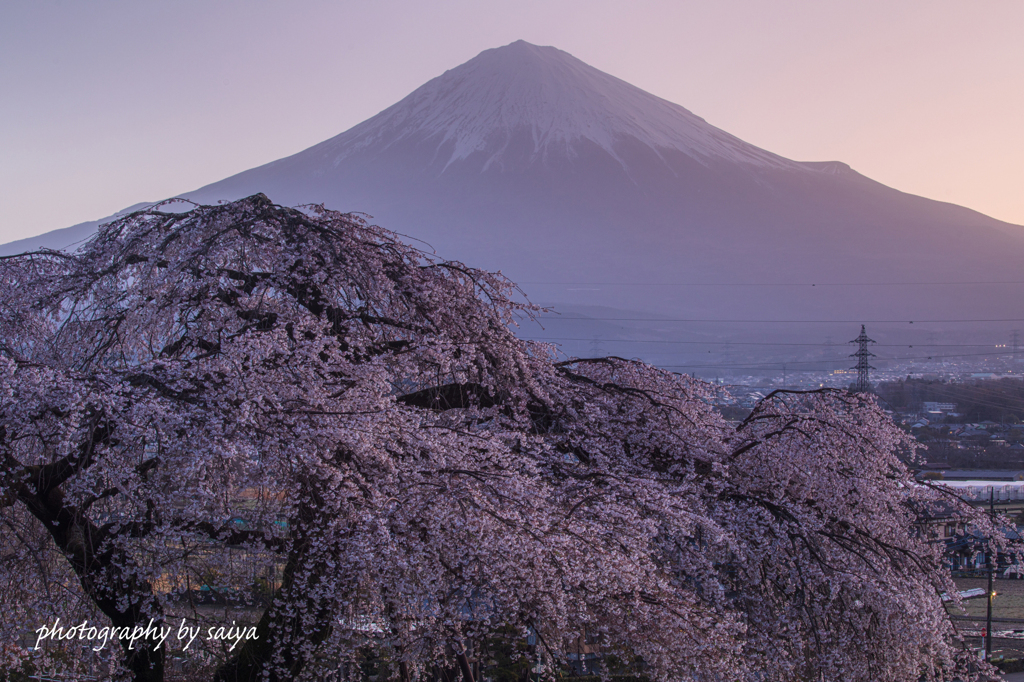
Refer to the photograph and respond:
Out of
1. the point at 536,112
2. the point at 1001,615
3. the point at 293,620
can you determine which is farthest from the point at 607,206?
the point at 293,620

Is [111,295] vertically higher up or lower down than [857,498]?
higher up

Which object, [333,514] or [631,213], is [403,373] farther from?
[631,213]

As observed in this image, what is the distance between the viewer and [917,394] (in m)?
51.7

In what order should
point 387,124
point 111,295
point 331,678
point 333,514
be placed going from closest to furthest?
point 333,514 < point 331,678 < point 111,295 < point 387,124

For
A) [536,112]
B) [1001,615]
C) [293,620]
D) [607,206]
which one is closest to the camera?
[293,620]

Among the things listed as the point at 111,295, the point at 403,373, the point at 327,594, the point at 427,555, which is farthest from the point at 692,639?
the point at 111,295

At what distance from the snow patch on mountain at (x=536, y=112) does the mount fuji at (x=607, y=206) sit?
0.33 metres

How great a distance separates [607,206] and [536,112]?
21739 mm

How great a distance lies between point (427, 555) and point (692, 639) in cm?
178

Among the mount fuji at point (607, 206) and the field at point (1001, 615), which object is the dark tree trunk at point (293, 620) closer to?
the field at point (1001, 615)

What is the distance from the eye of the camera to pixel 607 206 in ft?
455

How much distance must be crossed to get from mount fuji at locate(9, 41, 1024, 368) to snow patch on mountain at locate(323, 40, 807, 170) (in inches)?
12.8

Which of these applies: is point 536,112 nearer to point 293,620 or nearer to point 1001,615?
point 1001,615

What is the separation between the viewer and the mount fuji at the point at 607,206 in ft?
409
